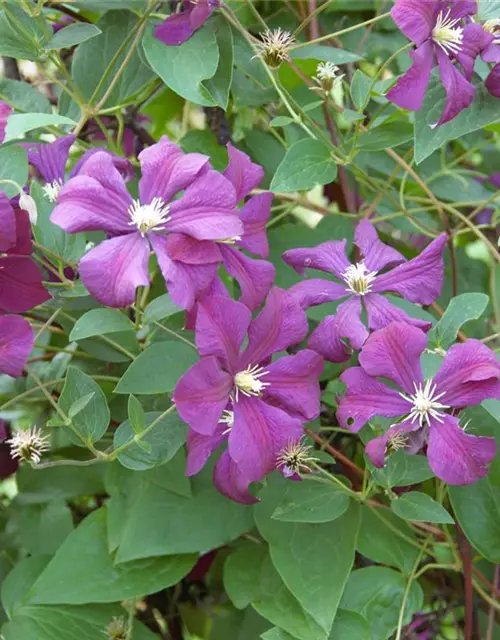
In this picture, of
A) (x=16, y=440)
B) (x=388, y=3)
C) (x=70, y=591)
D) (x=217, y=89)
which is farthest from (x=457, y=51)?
(x=70, y=591)

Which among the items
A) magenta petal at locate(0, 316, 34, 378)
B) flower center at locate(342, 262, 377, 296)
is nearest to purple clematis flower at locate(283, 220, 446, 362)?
flower center at locate(342, 262, 377, 296)

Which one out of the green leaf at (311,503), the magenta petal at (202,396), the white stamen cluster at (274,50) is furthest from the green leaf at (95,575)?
the white stamen cluster at (274,50)

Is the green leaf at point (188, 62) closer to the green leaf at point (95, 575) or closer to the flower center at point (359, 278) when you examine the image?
the flower center at point (359, 278)

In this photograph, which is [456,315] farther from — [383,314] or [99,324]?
[99,324]

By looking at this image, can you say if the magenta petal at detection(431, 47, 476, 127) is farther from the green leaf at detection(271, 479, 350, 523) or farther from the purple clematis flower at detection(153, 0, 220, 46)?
the green leaf at detection(271, 479, 350, 523)

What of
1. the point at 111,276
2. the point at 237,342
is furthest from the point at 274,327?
the point at 111,276
